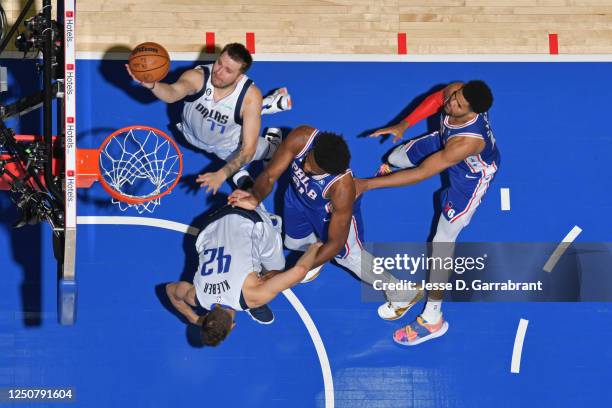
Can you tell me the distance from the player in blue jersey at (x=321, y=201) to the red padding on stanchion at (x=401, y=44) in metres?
1.90

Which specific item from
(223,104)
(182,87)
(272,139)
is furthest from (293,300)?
(182,87)

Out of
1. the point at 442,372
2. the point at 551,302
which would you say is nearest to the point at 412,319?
the point at 442,372

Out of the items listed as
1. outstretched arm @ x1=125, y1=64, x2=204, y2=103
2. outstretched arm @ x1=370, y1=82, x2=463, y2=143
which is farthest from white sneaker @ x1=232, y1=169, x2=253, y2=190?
outstretched arm @ x1=370, y1=82, x2=463, y2=143

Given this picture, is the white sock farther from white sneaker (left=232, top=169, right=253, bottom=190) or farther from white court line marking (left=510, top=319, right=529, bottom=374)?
white sneaker (left=232, top=169, right=253, bottom=190)

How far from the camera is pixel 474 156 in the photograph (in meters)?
9.21

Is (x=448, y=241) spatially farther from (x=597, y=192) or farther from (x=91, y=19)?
(x=91, y=19)

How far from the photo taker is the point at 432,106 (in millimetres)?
9297

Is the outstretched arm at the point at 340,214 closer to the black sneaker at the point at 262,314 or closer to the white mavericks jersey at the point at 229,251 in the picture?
the white mavericks jersey at the point at 229,251

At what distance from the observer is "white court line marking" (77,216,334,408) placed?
9406mm

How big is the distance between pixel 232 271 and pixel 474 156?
283 cm

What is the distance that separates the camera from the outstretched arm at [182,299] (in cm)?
889

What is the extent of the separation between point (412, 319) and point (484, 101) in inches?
98.4

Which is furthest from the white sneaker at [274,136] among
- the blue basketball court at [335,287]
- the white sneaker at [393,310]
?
the white sneaker at [393,310]

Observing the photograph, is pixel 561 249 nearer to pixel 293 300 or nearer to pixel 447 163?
pixel 447 163
